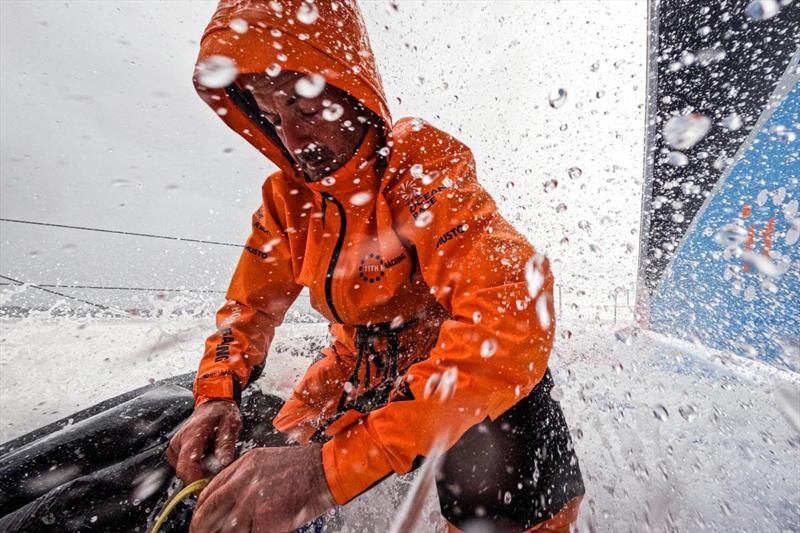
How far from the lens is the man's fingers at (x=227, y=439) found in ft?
3.27

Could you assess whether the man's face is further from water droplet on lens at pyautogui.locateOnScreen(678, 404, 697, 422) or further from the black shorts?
water droplet on lens at pyautogui.locateOnScreen(678, 404, 697, 422)

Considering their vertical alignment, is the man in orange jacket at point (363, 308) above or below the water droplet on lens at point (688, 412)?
above

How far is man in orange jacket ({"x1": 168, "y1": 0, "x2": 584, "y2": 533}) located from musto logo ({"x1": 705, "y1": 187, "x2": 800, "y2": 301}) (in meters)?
1.46

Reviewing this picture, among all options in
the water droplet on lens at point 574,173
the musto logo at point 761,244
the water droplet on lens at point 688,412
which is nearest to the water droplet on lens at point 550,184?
the water droplet on lens at point 574,173

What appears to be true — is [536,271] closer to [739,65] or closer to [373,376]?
[373,376]

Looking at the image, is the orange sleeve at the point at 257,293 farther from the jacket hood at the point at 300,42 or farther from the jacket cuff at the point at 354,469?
the jacket cuff at the point at 354,469

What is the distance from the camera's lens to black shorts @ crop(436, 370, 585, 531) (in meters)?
0.88

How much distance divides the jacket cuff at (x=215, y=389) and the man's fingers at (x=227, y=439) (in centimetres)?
10

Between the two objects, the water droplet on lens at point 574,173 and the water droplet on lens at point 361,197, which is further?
the water droplet on lens at point 574,173

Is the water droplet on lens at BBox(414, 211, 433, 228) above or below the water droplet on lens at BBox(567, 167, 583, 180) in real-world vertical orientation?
above

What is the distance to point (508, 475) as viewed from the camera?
0.91 m

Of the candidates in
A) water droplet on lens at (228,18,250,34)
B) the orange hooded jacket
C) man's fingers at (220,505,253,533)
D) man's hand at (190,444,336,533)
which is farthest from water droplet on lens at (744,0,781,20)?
man's fingers at (220,505,253,533)

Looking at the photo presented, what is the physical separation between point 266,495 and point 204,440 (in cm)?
43

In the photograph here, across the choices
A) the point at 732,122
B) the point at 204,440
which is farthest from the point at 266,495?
the point at 732,122
